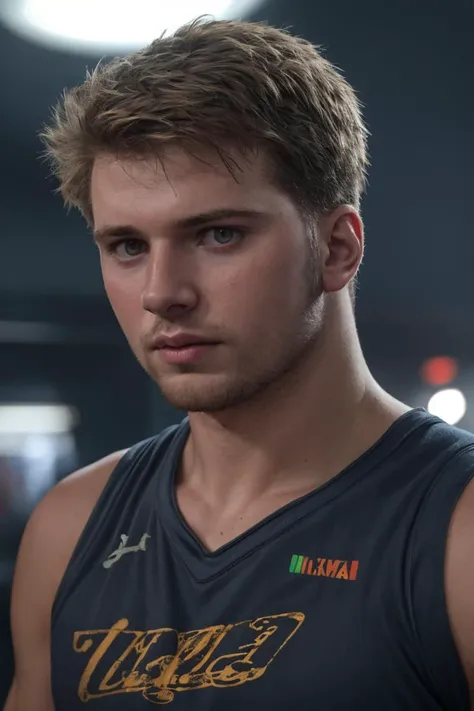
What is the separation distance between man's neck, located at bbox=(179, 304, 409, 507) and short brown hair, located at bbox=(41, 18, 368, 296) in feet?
0.50

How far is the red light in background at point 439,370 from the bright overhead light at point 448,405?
2 centimetres

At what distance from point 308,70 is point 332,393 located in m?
0.31

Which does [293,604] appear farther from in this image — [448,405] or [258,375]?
[448,405]

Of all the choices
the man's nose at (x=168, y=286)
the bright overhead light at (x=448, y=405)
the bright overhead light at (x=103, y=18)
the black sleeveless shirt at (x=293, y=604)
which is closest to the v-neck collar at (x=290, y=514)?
the black sleeveless shirt at (x=293, y=604)

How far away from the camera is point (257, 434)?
89 centimetres

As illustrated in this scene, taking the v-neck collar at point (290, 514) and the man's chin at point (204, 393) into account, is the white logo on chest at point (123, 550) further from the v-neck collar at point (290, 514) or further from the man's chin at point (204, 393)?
the man's chin at point (204, 393)

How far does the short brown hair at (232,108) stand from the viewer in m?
0.80

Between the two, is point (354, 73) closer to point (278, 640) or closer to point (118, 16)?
point (118, 16)

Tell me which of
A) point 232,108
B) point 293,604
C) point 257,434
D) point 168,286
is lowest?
point 293,604

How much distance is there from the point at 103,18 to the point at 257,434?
59cm

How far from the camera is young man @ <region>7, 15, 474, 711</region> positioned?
76 cm

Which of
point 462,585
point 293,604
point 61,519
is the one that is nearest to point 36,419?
point 61,519

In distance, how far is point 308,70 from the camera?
34.1 inches

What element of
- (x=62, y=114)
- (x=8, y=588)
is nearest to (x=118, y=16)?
(x=62, y=114)
